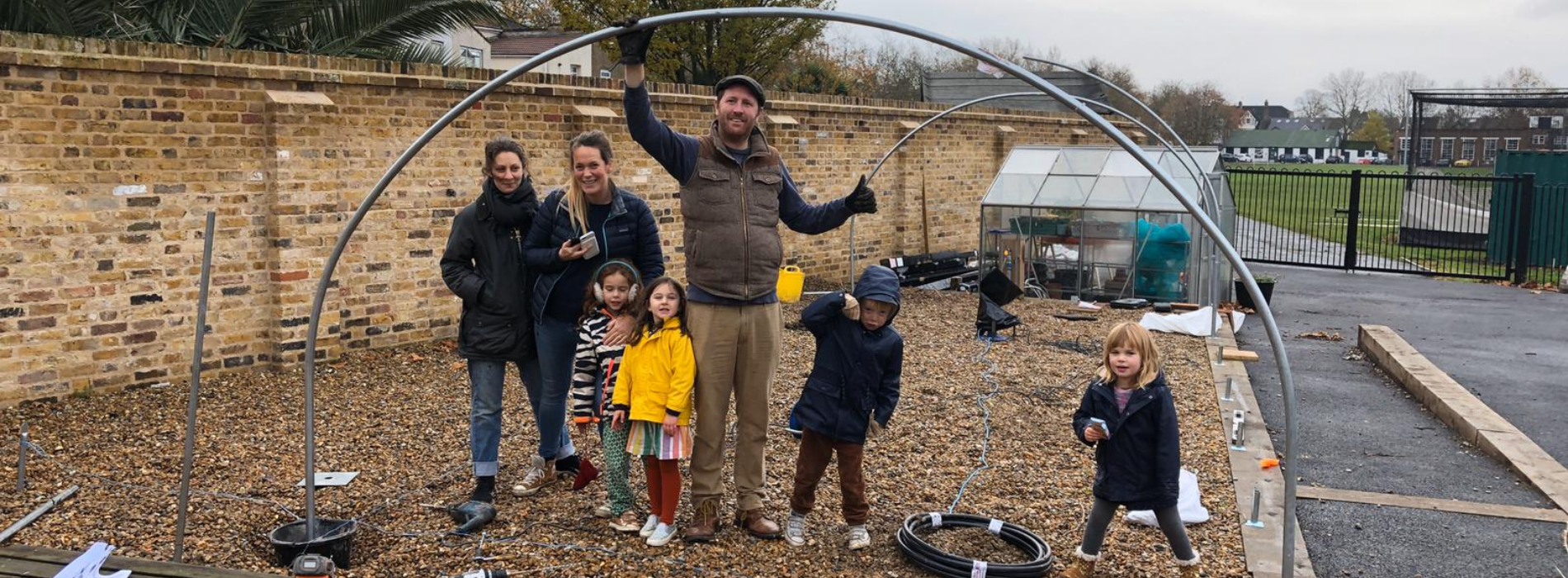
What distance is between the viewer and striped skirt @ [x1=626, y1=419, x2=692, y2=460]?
4820 mm

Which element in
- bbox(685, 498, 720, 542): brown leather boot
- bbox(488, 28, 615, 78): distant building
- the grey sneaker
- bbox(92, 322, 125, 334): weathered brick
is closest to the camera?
bbox(685, 498, 720, 542): brown leather boot

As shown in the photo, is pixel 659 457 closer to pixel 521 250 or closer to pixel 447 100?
pixel 521 250

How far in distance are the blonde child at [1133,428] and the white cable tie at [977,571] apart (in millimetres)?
569

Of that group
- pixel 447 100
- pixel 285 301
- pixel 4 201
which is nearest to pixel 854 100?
pixel 447 100

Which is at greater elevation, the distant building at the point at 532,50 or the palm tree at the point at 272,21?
the distant building at the point at 532,50

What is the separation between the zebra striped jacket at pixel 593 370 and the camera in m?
5.04

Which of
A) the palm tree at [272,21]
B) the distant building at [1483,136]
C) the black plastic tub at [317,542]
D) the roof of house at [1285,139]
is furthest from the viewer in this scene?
the roof of house at [1285,139]

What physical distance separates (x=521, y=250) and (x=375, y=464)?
175 cm

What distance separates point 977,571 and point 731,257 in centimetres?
158

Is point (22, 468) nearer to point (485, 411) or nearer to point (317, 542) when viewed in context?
point (317, 542)

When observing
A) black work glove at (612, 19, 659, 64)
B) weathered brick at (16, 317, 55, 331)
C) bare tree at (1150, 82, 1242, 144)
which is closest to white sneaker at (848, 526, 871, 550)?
black work glove at (612, 19, 659, 64)

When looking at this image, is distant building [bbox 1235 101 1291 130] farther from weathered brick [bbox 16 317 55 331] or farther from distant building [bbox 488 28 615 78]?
weathered brick [bbox 16 317 55 331]

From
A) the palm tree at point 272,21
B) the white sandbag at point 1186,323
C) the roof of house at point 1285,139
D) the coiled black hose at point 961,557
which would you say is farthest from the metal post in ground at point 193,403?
the roof of house at point 1285,139

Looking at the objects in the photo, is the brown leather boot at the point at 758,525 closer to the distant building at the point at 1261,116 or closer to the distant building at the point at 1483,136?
the distant building at the point at 1483,136
